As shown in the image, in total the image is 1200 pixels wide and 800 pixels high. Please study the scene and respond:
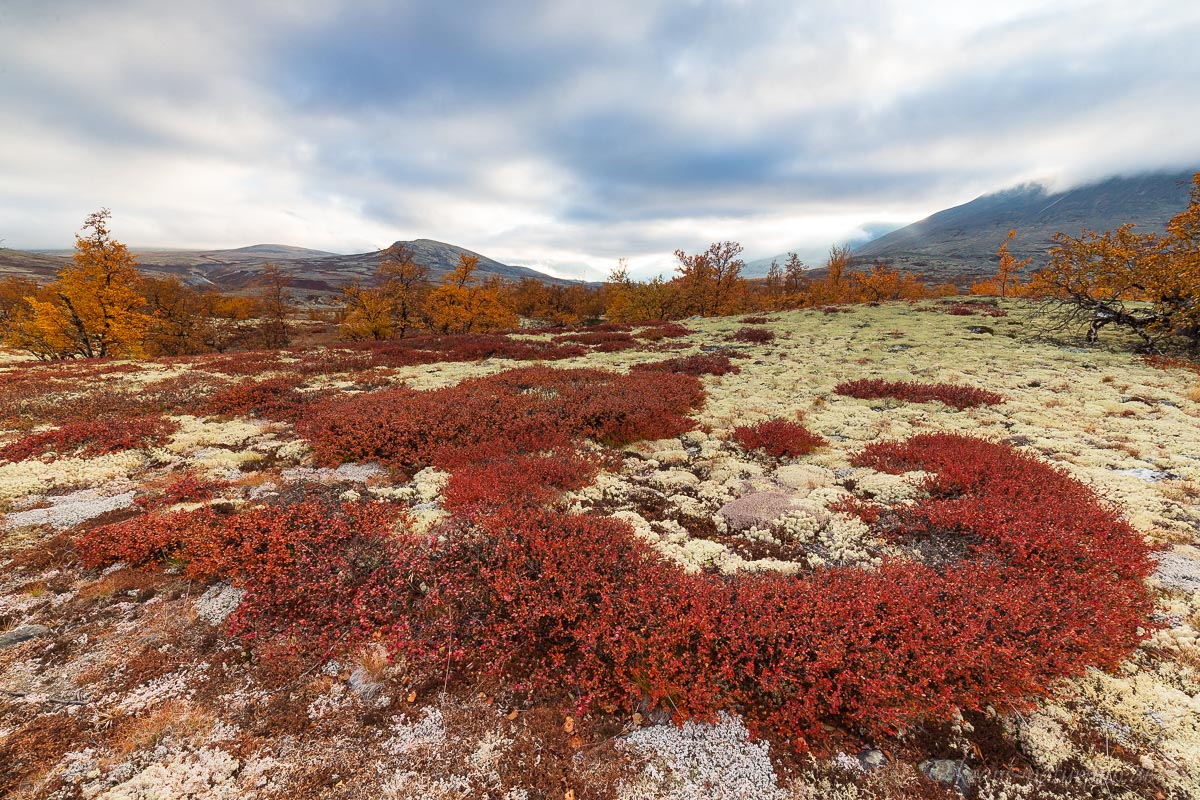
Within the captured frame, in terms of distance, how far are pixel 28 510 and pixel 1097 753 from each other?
11446mm

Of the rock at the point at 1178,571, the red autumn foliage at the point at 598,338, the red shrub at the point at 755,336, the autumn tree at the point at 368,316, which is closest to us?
the rock at the point at 1178,571

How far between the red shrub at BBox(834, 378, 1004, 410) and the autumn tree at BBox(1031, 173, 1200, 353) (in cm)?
863

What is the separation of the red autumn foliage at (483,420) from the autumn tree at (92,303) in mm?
25437

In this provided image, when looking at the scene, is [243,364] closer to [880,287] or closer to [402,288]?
[402,288]

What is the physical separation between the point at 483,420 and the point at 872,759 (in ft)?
25.2

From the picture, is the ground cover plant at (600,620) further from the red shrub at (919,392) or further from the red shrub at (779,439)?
the red shrub at (919,392)

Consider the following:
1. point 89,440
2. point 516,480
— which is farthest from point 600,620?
point 89,440

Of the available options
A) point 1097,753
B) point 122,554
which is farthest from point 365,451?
point 1097,753

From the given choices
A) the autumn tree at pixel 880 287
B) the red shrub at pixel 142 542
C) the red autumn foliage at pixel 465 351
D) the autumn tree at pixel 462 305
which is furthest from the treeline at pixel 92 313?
the autumn tree at pixel 880 287

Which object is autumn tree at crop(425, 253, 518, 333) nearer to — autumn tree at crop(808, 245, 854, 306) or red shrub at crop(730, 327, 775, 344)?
red shrub at crop(730, 327, 775, 344)

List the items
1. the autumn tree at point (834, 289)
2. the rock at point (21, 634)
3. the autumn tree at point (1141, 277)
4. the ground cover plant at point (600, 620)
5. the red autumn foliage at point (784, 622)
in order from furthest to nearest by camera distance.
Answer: the autumn tree at point (834, 289), the autumn tree at point (1141, 277), the rock at point (21, 634), the red autumn foliage at point (784, 622), the ground cover plant at point (600, 620)

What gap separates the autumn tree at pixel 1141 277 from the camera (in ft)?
44.3

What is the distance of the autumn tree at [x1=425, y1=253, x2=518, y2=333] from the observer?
120 feet

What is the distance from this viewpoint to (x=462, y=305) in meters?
36.9
